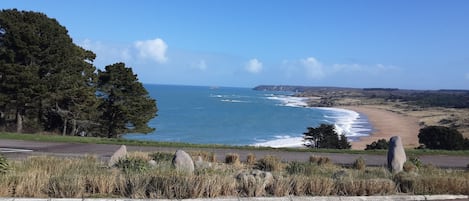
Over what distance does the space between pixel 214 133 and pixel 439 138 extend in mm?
28467

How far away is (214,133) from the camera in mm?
59062

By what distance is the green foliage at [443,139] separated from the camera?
3542cm

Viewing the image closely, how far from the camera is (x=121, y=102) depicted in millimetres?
32688

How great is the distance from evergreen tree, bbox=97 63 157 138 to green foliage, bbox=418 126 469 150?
21.2 meters

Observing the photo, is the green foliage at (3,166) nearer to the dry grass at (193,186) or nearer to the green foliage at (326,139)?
the dry grass at (193,186)

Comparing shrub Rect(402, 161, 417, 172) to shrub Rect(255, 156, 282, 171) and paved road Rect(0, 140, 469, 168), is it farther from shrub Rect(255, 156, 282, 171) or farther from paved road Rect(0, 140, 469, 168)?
paved road Rect(0, 140, 469, 168)

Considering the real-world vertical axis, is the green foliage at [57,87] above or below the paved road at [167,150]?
above

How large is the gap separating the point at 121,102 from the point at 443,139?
23.4 m

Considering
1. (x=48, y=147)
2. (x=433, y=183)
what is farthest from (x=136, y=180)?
(x=48, y=147)

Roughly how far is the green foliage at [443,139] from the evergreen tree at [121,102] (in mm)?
21205

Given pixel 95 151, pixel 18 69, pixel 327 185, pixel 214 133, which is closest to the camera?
pixel 327 185

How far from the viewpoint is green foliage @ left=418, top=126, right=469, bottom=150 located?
35416 millimetres

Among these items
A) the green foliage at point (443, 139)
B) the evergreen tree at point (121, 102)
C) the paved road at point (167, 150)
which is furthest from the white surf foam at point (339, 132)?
the paved road at point (167, 150)

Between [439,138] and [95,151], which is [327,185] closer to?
[95,151]
